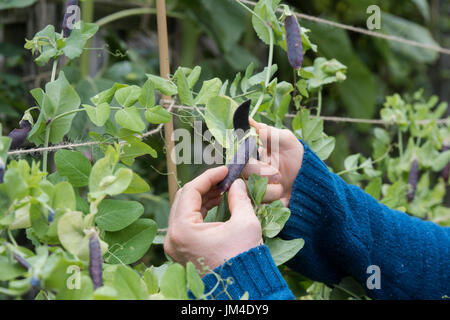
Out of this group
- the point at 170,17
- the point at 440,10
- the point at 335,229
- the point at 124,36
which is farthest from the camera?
the point at 440,10

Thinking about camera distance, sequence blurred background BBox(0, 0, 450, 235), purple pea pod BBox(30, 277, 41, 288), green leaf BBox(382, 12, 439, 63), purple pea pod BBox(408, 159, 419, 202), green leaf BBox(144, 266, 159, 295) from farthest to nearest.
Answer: green leaf BBox(382, 12, 439, 63), blurred background BBox(0, 0, 450, 235), purple pea pod BBox(408, 159, 419, 202), green leaf BBox(144, 266, 159, 295), purple pea pod BBox(30, 277, 41, 288)

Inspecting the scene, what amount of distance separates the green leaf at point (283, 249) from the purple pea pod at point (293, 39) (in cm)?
18

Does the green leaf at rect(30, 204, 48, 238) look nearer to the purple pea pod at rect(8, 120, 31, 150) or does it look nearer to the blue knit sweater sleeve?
the purple pea pod at rect(8, 120, 31, 150)

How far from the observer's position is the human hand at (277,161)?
481 mm

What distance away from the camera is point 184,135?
2.04 feet

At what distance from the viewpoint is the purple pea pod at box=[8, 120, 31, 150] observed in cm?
44

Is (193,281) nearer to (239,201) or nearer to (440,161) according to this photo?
(239,201)

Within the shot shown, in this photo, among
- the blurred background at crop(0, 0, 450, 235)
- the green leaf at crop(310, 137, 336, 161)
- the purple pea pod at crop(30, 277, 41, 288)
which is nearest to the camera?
the purple pea pod at crop(30, 277, 41, 288)

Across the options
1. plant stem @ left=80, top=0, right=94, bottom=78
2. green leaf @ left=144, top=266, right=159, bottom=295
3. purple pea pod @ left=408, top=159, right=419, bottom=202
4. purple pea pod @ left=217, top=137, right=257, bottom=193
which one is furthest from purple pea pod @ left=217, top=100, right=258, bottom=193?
plant stem @ left=80, top=0, right=94, bottom=78

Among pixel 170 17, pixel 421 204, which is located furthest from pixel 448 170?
pixel 170 17

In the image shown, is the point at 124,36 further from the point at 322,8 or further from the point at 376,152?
the point at 376,152

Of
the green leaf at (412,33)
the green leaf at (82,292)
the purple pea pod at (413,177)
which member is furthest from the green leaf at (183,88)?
the green leaf at (412,33)

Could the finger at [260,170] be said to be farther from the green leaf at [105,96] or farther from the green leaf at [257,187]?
the green leaf at [105,96]
